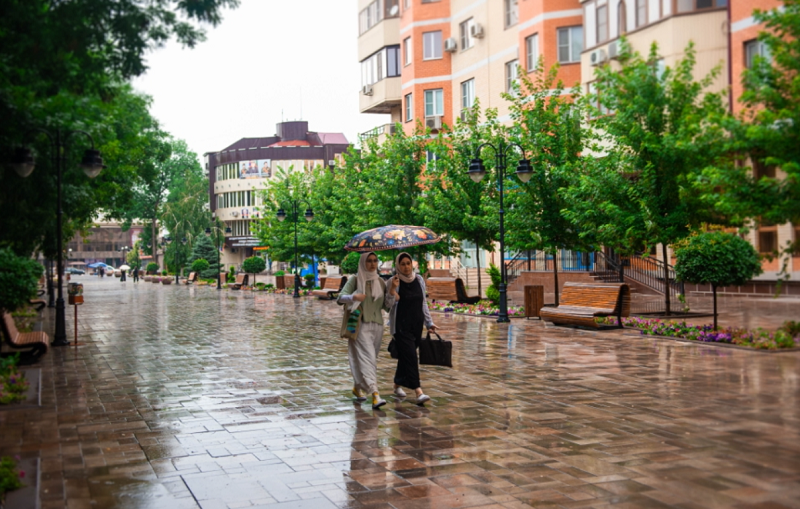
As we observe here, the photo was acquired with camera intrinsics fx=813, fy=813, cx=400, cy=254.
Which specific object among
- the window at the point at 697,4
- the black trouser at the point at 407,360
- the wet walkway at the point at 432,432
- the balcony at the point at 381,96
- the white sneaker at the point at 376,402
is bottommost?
the wet walkway at the point at 432,432

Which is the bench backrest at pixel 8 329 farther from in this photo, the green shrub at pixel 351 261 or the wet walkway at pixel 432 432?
the green shrub at pixel 351 261

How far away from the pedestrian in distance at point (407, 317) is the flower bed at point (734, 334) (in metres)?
7.11

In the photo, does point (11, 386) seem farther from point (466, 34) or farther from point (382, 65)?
point (382, 65)

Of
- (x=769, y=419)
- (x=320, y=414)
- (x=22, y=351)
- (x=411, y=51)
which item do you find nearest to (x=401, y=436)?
(x=320, y=414)

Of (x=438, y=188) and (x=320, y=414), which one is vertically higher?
(x=438, y=188)

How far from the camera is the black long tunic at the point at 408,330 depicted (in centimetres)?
968

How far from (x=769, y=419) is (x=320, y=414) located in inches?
184

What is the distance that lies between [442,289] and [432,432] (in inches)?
792

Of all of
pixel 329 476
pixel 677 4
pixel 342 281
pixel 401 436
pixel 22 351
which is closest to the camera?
pixel 329 476

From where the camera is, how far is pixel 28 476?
6059 millimetres

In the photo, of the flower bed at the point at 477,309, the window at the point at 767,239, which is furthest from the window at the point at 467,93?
the window at the point at 767,239

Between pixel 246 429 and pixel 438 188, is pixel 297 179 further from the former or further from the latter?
pixel 246 429

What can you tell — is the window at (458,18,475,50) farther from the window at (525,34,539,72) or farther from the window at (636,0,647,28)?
the window at (636,0,647,28)

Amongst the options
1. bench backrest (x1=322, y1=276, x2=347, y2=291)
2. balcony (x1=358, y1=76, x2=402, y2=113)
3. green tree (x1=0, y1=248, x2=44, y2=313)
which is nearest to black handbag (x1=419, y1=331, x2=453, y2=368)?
green tree (x1=0, y1=248, x2=44, y2=313)
